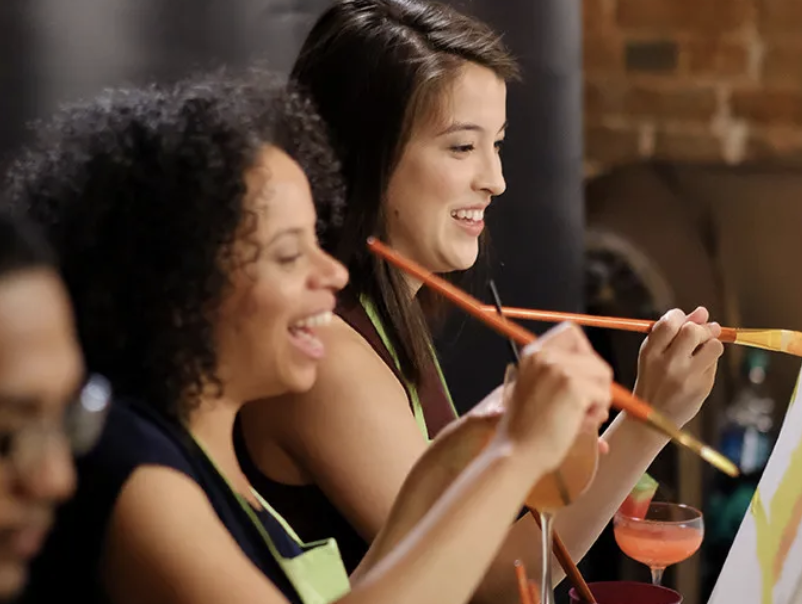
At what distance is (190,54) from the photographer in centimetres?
157

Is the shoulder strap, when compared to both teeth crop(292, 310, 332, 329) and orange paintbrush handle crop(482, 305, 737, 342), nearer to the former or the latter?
orange paintbrush handle crop(482, 305, 737, 342)

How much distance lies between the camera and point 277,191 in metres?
1.05

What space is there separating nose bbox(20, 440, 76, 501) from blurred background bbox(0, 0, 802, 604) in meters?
0.70

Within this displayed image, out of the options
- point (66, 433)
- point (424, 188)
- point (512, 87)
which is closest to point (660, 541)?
point (424, 188)

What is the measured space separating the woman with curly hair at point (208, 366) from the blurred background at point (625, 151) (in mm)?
399

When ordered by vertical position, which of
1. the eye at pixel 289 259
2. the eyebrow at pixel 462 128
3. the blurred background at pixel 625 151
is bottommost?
the blurred background at pixel 625 151

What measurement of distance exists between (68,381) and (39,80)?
69 centimetres

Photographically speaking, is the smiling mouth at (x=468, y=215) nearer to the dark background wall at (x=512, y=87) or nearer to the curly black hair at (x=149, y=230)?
the dark background wall at (x=512, y=87)

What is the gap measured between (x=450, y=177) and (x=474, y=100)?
0.28 feet

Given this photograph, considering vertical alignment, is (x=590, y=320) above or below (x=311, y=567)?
above

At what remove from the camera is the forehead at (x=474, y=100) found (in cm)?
145

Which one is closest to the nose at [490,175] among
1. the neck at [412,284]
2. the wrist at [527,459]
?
the neck at [412,284]

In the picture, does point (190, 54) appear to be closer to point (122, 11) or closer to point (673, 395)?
point (122, 11)

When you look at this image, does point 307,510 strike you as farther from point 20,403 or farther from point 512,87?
point 512,87
